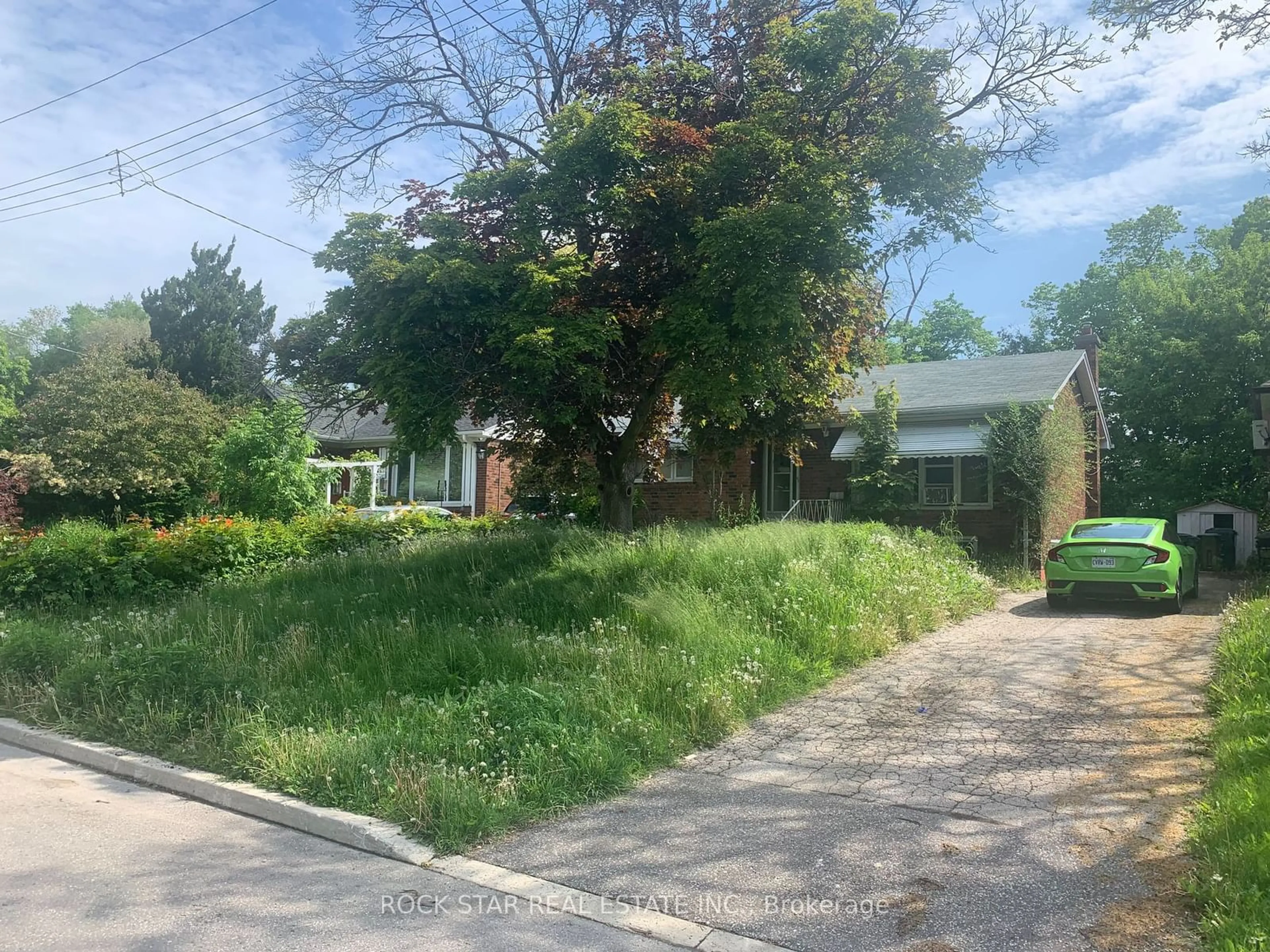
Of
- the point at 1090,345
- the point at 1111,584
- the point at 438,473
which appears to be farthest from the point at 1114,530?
the point at 438,473

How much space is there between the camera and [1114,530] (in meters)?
12.4

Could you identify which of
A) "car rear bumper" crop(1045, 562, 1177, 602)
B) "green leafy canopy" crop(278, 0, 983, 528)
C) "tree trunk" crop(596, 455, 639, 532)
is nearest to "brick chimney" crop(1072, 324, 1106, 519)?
"car rear bumper" crop(1045, 562, 1177, 602)

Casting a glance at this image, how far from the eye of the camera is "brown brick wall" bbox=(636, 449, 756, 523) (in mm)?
19812

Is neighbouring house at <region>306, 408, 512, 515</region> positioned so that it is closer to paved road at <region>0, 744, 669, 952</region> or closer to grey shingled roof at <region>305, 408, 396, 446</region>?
grey shingled roof at <region>305, 408, 396, 446</region>

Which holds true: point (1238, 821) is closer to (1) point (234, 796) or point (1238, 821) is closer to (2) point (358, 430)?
(1) point (234, 796)

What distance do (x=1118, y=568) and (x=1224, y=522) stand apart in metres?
16.9

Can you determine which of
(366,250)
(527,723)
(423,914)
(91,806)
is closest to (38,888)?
(91,806)

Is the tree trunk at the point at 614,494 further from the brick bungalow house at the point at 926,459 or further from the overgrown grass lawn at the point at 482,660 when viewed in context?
the brick bungalow house at the point at 926,459

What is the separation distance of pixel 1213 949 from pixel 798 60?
935 cm

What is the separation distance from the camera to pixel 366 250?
10.8 metres

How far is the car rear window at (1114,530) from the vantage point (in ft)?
39.9

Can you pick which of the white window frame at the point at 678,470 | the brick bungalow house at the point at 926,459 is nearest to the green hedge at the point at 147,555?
the brick bungalow house at the point at 926,459

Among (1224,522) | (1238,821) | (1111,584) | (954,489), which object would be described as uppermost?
(954,489)

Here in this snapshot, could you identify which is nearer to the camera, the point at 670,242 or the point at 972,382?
the point at 670,242
